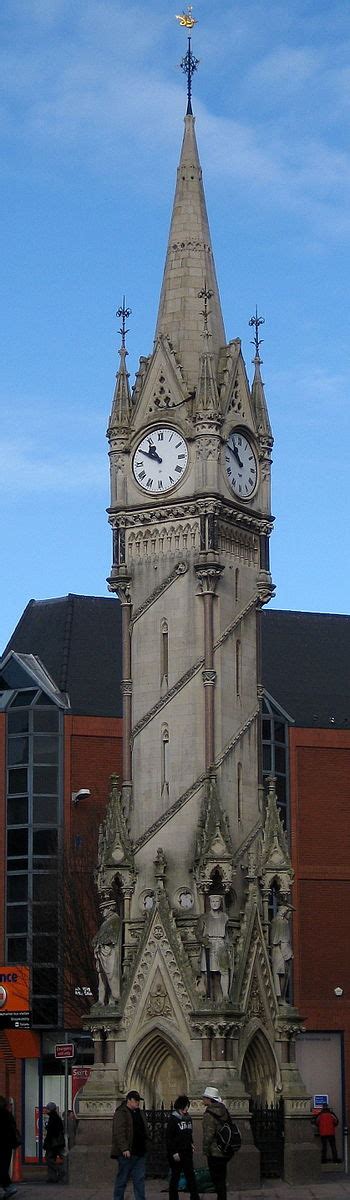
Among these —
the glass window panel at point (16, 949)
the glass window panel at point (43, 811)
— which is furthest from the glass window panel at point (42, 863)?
the glass window panel at point (16, 949)

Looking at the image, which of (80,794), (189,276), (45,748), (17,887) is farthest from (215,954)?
(45,748)

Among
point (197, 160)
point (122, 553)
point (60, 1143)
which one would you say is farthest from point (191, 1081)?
point (197, 160)

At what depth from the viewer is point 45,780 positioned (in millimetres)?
70688

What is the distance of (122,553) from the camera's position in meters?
A: 46.5

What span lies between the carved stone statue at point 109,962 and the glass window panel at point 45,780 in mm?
26863

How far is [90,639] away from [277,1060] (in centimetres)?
3530

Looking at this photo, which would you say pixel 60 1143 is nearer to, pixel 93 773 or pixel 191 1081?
pixel 191 1081

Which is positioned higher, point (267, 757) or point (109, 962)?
point (267, 757)

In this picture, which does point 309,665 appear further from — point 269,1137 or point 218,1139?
point 218,1139

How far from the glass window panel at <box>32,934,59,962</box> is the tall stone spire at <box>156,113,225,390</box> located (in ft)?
76.4

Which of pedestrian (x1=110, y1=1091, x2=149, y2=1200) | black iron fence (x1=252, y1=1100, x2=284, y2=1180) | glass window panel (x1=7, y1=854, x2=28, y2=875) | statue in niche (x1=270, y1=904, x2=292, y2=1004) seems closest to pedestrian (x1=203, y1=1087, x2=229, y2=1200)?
pedestrian (x1=110, y1=1091, x2=149, y2=1200)

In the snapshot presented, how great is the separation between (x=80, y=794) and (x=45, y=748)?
298 cm

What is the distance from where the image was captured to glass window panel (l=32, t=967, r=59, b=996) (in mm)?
64625

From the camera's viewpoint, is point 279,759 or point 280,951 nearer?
point 280,951
